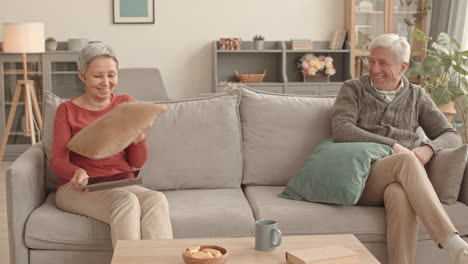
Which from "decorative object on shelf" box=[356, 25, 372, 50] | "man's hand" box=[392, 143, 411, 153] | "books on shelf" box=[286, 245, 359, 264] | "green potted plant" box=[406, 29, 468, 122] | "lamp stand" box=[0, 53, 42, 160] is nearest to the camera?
"books on shelf" box=[286, 245, 359, 264]

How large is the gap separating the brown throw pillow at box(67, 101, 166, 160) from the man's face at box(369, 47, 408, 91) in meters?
1.04

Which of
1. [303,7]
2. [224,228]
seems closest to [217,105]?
[224,228]

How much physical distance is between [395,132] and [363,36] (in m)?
3.82

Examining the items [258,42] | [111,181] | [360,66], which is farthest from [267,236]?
[360,66]

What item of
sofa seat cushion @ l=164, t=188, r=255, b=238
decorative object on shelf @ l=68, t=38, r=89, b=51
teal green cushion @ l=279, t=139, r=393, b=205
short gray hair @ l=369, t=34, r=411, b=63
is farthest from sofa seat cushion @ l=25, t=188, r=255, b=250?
decorative object on shelf @ l=68, t=38, r=89, b=51

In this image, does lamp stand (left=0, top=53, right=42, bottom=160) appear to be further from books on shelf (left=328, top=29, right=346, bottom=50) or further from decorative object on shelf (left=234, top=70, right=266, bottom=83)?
books on shelf (left=328, top=29, right=346, bottom=50)

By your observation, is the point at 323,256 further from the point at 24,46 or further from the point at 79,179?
the point at 24,46

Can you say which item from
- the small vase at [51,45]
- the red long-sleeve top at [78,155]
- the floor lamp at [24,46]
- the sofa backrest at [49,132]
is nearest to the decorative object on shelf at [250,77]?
the small vase at [51,45]

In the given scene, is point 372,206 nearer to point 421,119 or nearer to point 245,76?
point 421,119

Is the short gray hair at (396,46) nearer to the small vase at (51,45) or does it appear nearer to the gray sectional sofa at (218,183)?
the gray sectional sofa at (218,183)

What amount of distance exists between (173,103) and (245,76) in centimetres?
346

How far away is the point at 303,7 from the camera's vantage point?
669cm

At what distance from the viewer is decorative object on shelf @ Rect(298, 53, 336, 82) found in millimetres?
6430

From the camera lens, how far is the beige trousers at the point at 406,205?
2406mm
